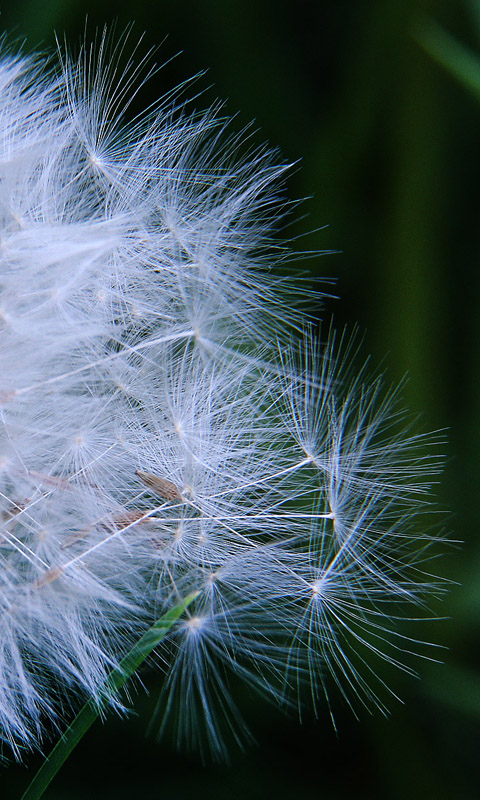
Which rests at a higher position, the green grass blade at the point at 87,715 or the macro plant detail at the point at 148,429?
the macro plant detail at the point at 148,429

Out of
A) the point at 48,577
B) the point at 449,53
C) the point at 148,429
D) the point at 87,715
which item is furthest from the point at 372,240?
the point at 87,715

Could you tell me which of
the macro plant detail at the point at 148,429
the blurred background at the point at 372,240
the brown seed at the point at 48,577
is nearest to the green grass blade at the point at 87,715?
the macro plant detail at the point at 148,429

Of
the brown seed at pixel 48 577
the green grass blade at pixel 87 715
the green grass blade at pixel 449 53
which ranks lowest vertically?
A: the green grass blade at pixel 87 715

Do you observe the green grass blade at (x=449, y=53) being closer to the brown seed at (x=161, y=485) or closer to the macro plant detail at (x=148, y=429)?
the macro plant detail at (x=148, y=429)

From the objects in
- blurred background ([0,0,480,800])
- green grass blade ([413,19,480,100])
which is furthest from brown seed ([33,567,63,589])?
green grass blade ([413,19,480,100])

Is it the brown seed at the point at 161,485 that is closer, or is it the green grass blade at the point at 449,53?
the brown seed at the point at 161,485

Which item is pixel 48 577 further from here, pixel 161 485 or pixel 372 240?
pixel 372 240

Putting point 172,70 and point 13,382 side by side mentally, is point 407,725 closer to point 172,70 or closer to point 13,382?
point 13,382
